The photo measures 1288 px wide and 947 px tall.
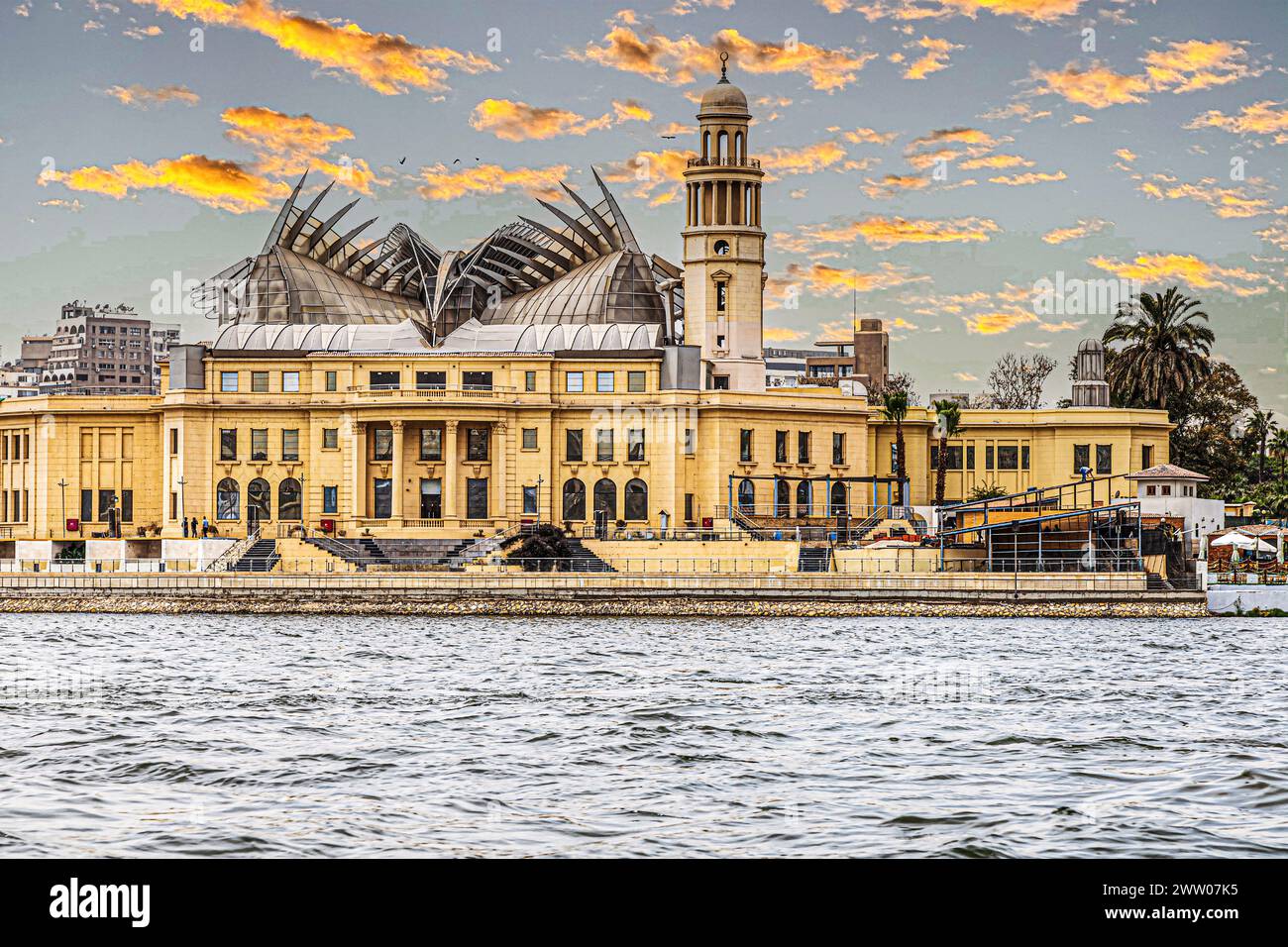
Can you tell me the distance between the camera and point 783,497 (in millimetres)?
100875

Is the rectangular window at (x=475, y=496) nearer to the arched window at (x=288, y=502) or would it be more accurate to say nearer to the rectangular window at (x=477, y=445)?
the rectangular window at (x=477, y=445)

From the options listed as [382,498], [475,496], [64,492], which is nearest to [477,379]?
[475,496]

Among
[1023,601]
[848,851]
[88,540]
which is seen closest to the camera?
[848,851]

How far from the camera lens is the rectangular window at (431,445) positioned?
3932 inches

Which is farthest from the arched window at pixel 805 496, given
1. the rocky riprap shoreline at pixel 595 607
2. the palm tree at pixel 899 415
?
the rocky riprap shoreline at pixel 595 607

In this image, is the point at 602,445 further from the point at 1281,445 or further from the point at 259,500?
the point at 1281,445

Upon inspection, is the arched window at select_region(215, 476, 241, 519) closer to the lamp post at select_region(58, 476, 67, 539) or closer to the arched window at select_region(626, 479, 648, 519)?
the lamp post at select_region(58, 476, 67, 539)

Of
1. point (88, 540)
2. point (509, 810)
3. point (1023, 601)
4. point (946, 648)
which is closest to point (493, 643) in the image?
point (946, 648)

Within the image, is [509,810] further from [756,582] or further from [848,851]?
[756,582]

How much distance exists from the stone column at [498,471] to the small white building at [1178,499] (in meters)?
34.8

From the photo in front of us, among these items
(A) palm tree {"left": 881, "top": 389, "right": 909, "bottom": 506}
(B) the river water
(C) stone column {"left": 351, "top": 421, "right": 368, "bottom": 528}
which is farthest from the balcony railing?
(B) the river water

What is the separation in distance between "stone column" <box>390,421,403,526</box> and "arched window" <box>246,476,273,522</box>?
24.8ft

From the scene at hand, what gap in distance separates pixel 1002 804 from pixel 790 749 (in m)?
6.12

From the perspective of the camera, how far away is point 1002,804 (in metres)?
23.9
